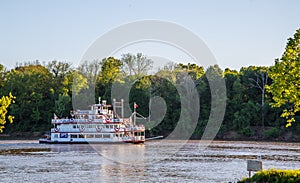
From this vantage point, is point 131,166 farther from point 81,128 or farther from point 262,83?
point 262,83

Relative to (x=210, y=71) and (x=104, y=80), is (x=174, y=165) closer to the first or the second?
(x=210, y=71)

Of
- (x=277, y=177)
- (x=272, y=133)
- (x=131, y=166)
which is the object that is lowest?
→ (x=131, y=166)

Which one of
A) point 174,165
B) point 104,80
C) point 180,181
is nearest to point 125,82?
point 104,80

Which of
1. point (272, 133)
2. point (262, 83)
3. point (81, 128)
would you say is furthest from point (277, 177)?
point (262, 83)

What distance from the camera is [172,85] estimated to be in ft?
358

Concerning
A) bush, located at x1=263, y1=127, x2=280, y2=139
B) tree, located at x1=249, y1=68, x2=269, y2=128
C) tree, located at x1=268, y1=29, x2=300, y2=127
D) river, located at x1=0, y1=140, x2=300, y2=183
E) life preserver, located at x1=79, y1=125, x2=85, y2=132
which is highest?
tree, located at x1=249, y1=68, x2=269, y2=128

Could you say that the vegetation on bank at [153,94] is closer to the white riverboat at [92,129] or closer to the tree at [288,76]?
the white riverboat at [92,129]

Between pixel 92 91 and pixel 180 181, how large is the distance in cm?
7687

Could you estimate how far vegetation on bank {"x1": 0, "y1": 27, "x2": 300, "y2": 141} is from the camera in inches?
3974

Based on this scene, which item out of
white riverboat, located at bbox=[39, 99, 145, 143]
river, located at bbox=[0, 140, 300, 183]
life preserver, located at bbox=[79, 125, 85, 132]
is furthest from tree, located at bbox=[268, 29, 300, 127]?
life preserver, located at bbox=[79, 125, 85, 132]

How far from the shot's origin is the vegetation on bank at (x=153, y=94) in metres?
101

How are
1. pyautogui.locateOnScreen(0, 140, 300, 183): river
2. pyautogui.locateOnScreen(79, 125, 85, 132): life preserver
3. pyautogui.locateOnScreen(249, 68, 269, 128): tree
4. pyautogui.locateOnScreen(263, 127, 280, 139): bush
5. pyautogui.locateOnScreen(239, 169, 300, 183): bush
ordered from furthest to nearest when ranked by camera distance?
pyautogui.locateOnScreen(249, 68, 269, 128): tree < pyautogui.locateOnScreen(263, 127, 280, 139): bush < pyautogui.locateOnScreen(79, 125, 85, 132): life preserver < pyautogui.locateOnScreen(0, 140, 300, 183): river < pyautogui.locateOnScreen(239, 169, 300, 183): bush

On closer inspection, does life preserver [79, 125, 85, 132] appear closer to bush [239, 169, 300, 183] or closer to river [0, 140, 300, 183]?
river [0, 140, 300, 183]

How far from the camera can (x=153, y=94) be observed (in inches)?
4296
